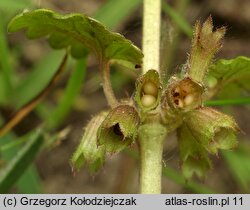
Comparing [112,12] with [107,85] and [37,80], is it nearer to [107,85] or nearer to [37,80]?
[37,80]

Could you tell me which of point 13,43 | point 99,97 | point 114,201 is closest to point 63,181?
point 99,97

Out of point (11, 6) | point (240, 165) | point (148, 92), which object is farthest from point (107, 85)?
point (240, 165)

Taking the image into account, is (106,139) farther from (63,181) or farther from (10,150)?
(63,181)

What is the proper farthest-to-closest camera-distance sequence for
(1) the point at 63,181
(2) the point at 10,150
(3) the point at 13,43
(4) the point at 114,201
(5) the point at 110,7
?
(3) the point at 13,43 < (1) the point at 63,181 < (5) the point at 110,7 < (2) the point at 10,150 < (4) the point at 114,201

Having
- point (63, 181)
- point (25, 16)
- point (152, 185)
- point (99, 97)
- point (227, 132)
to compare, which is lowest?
point (152, 185)

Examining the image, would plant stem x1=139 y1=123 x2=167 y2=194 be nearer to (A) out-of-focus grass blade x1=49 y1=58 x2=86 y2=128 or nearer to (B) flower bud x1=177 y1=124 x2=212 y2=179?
(B) flower bud x1=177 y1=124 x2=212 y2=179

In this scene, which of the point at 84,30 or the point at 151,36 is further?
the point at 151,36
